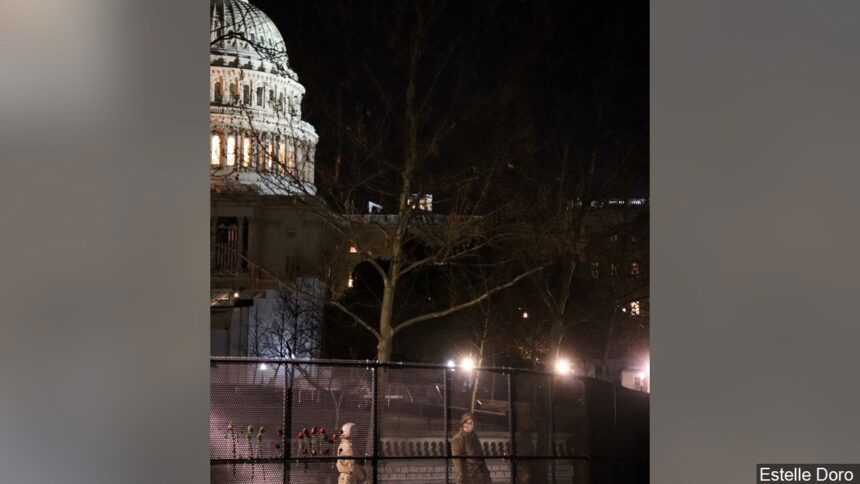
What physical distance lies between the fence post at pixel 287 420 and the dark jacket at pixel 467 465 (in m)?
1.01

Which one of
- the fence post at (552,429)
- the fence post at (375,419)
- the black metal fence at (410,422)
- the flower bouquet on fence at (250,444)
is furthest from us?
the fence post at (552,429)

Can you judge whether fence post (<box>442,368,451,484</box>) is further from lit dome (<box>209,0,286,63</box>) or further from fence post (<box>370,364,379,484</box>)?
lit dome (<box>209,0,286,63</box>)

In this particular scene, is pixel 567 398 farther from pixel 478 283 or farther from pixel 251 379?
pixel 478 283

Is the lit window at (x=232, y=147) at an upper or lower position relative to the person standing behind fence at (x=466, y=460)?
upper

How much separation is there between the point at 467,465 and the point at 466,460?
0.03 meters

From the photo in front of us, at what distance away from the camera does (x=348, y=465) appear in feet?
16.1

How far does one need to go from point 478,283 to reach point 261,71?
214 inches

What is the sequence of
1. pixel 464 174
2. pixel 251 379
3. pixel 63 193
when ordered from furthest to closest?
pixel 464 174 → pixel 251 379 → pixel 63 193

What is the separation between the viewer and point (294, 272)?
13.8m

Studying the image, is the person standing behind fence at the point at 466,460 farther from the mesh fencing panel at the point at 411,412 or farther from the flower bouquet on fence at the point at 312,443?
the flower bouquet on fence at the point at 312,443

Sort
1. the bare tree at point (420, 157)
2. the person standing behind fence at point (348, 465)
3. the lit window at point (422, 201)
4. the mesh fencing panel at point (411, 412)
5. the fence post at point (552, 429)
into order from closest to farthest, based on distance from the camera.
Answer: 1. the person standing behind fence at point (348, 465)
2. the mesh fencing panel at point (411, 412)
3. the fence post at point (552, 429)
4. the bare tree at point (420, 157)
5. the lit window at point (422, 201)

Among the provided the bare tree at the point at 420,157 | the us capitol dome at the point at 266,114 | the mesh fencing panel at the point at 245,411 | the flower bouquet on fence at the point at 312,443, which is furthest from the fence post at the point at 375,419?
the us capitol dome at the point at 266,114

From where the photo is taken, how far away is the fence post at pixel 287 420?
4719 millimetres
